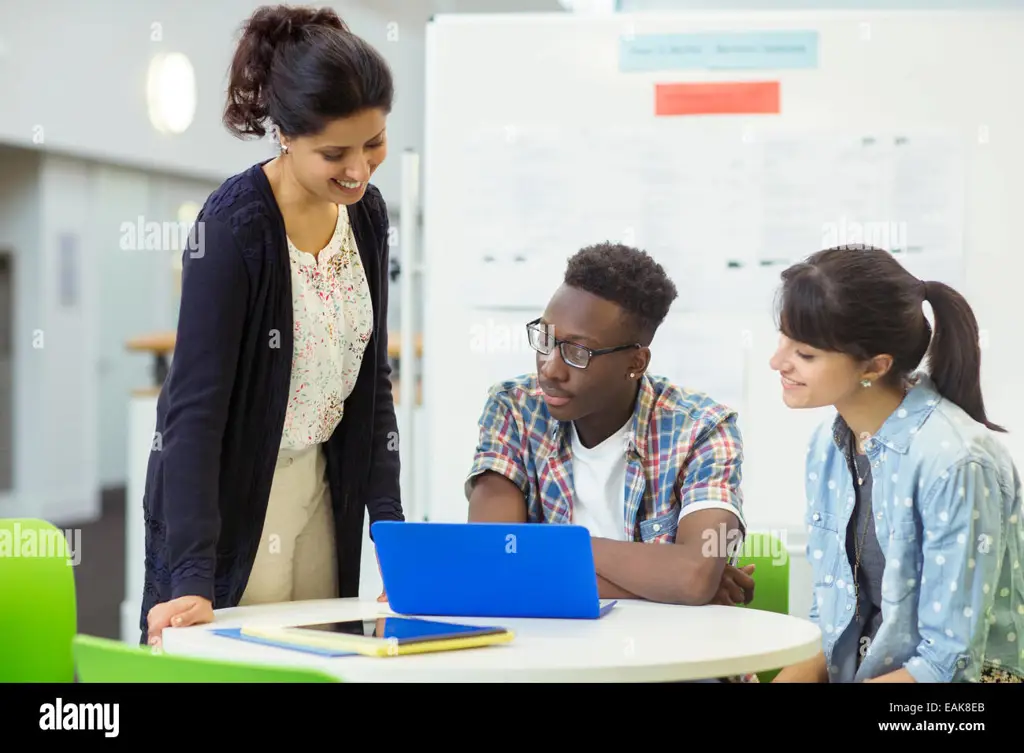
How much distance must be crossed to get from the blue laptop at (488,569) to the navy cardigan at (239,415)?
0.26 metres

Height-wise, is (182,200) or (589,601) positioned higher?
(182,200)

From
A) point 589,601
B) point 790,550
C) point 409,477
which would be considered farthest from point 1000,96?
point 589,601

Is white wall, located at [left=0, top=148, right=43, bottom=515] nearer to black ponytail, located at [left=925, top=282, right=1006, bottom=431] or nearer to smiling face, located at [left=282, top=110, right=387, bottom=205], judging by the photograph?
smiling face, located at [left=282, top=110, right=387, bottom=205]

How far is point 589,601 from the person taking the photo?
152cm

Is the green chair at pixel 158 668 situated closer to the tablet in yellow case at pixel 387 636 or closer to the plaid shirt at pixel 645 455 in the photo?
the tablet in yellow case at pixel 387 636

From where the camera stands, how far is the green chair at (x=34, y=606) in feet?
6.13

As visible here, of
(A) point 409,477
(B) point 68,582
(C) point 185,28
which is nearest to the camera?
(B) point 68,582

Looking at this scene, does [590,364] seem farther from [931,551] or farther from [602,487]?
[931,551]

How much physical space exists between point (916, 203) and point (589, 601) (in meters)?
1.77

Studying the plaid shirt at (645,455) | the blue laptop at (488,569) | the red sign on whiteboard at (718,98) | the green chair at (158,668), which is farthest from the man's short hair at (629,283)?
the green chair at (158,668)

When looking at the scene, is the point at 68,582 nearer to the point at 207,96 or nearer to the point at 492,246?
the point at 492,246

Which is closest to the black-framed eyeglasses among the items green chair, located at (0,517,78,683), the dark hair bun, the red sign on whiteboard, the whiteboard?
the dark hair bun

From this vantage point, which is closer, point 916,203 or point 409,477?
point 916,203

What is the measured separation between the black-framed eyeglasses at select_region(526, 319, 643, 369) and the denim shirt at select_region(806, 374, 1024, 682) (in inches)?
16.2
